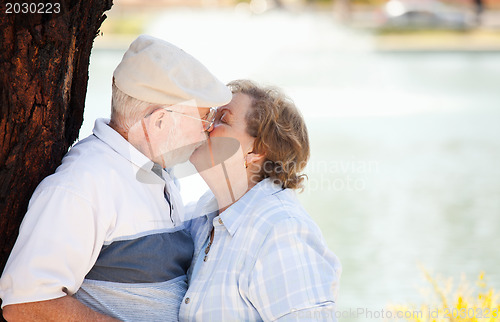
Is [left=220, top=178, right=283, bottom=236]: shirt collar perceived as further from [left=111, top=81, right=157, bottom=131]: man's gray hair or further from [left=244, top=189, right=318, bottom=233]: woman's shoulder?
[left=111, top=81, right=157, bottom=131]: man's gray hair

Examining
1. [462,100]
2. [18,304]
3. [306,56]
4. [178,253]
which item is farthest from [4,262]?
[306,56]

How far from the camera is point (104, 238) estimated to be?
2.01 m

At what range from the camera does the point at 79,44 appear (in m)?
2.19

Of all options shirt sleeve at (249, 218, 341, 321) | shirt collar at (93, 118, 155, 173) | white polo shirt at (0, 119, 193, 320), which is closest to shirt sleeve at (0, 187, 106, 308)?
white polo shirt at (0, 119, 193, 320)

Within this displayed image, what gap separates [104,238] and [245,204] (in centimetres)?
51

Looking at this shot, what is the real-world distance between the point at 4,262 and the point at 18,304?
0.19m

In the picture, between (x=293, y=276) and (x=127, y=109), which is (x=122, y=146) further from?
(x=293, y=276)

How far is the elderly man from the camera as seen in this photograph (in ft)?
6.11

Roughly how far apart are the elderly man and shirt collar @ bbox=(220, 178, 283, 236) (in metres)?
0.17

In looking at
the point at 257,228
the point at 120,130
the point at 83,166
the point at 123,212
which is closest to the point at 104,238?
the point at 123,212

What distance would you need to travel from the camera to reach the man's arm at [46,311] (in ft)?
A: 6.09

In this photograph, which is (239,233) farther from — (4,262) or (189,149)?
(4,262)

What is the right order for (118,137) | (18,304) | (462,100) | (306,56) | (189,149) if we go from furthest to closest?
(306,56)
(462,100)
(189,149)
(118,137)
(18,304)

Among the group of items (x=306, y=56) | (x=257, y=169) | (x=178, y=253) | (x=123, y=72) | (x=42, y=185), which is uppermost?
(x=123, y=72)
